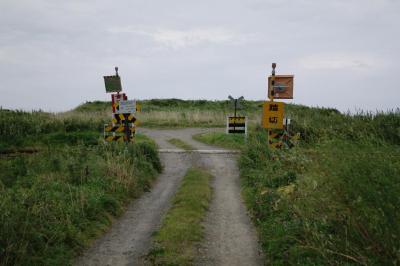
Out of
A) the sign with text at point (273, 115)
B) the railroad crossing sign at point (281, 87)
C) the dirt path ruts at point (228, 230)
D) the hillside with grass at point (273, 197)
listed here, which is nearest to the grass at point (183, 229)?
the dirt path ruts at point (228, 230)

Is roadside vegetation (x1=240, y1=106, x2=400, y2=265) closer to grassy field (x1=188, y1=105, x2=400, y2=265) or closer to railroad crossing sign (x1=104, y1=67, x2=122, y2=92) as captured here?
grassy field (x1=188, y1=105, x2=400, y2=265)

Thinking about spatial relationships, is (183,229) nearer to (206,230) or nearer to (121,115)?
(206,230)

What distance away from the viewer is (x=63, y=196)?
8.36 metres

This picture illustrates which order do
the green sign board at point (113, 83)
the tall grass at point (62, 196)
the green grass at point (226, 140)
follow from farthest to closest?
the green grass at point (226, 140), the green sign board at point (113, 83), the tall grass at point (62, 196)

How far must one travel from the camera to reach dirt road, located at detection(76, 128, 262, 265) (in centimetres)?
653

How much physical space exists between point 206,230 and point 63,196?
3.06m

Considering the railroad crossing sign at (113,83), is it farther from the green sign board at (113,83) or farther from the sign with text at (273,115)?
the sign with text at (273,115)

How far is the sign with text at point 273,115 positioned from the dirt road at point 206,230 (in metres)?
2.04

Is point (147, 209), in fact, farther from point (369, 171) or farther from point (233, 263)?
point (369, 171)

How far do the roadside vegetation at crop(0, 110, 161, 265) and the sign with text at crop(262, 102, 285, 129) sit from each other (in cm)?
408

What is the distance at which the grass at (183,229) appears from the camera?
6254mm

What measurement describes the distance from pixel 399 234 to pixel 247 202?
589 cm

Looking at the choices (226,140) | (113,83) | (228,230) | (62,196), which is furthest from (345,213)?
(226,140)

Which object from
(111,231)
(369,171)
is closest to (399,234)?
(369,171)
